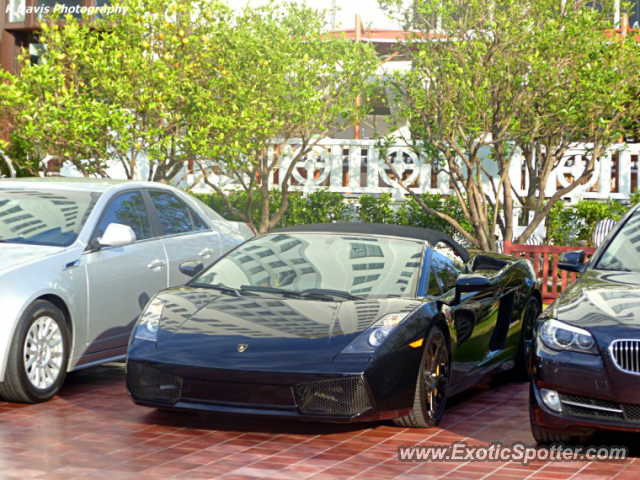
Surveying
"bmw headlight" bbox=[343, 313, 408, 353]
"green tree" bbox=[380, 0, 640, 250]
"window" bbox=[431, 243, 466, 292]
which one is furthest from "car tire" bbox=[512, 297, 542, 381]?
"green tree" bbox=[380, 0, 640, 250]

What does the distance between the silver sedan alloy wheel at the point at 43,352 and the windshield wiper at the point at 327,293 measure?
1.88m

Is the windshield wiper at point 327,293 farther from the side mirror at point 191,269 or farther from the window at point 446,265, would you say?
the side mirror at point 191,269

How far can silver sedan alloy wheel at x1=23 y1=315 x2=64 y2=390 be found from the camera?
764 cm

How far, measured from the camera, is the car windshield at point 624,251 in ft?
24.5

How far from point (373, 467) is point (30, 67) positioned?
450 inches

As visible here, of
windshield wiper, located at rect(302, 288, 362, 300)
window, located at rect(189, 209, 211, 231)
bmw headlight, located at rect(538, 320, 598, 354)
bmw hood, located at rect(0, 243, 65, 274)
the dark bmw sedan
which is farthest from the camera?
window, located at rect(189, 209, 211, 231)

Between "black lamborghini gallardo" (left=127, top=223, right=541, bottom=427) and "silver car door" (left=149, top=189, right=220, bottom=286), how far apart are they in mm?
1200

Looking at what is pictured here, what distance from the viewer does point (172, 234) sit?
9555 mm

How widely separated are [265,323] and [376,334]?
72cm

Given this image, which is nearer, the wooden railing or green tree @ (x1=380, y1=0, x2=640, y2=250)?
green tree @ (x1=380, y1=0, x2=640, y2=250)

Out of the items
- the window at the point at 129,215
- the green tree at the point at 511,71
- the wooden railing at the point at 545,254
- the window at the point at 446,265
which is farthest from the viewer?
the wooden railing at the point at 545,254

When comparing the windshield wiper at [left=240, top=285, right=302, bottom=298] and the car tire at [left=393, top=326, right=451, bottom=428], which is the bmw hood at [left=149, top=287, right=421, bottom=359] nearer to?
the windshield wiper at [left=240, top=285, right=302, bottom=298]

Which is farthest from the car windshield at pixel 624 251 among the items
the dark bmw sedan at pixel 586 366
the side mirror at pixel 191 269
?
the side mirror at pixel 191 269

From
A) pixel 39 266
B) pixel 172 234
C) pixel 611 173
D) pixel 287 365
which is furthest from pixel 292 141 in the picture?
pixel 287 365
